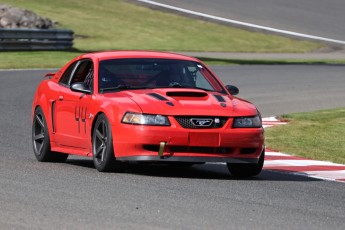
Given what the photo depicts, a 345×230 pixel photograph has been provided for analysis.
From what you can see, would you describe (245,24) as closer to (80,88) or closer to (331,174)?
(331,174)

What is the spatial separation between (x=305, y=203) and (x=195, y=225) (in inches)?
70.0

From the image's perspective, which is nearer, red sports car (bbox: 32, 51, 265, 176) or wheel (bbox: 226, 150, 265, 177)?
red sports car (bbox: 32, 51, 265, 176)

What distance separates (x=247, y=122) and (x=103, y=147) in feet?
4.84

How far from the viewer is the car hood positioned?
1098cm

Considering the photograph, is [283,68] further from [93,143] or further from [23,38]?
[93,143]

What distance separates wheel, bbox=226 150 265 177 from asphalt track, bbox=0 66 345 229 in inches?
4.3

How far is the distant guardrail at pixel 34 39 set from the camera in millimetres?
35469

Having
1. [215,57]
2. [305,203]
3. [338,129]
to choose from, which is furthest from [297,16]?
[305,203]

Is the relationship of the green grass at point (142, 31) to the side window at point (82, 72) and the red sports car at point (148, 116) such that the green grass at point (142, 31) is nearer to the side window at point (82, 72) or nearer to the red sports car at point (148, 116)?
the side window at point (82, 72)

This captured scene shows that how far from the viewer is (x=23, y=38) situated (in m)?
35.8

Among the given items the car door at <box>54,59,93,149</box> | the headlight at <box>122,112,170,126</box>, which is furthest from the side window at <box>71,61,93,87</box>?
the headlight at <box>122,112,170,126</box>

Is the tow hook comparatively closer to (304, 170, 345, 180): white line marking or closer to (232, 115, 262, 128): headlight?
(232, 115, 262, 128): headlight

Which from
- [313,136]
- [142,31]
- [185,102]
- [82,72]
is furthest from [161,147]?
[142,31]

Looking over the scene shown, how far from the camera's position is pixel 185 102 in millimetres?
11195
